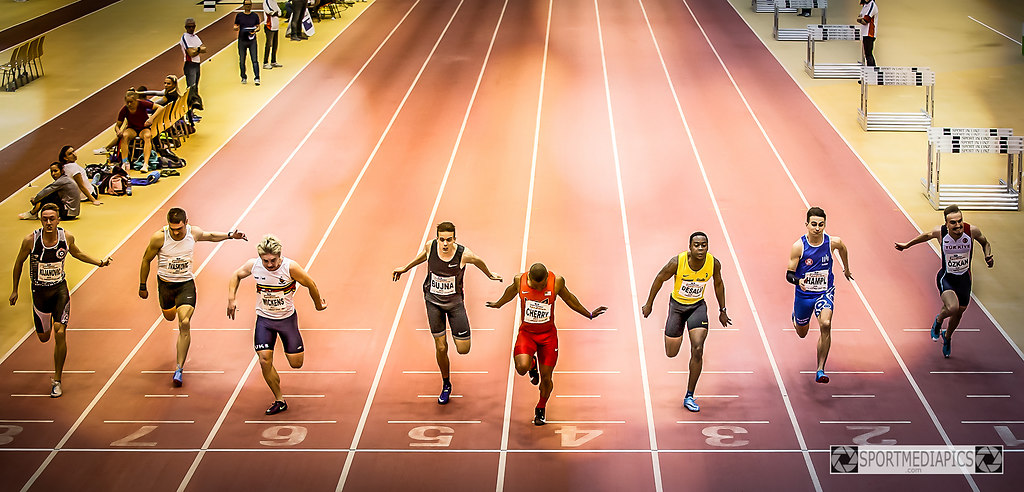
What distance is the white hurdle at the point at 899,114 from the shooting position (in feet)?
60.6

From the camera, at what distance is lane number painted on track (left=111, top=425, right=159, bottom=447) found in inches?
376

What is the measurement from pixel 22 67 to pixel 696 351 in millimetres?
→ 19497

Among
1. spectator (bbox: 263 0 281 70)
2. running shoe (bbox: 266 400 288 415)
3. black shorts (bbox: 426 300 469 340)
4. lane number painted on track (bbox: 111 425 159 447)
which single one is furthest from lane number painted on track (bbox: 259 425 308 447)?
spectator (bbox: 263 0 281 70)

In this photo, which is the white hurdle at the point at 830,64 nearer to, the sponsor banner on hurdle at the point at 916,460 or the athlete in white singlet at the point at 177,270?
the sponsor banner on hurdle at the point at 916,460

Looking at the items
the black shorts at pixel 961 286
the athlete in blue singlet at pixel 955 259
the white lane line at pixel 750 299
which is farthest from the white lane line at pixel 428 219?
the black shorts at pixel 961 286

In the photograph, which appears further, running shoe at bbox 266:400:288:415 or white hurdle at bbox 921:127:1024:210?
white hurdle at bbox 921:127:1024:210

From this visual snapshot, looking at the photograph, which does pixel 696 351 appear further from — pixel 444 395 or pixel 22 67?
pixel 22 67

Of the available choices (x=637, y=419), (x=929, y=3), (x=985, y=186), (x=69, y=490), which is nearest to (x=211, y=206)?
(x=69, y=490)

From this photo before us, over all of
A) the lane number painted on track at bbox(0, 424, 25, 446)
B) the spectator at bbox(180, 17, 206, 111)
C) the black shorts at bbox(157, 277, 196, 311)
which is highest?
the spectator at bbox(180, 17, 206, 111)

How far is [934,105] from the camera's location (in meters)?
19.7

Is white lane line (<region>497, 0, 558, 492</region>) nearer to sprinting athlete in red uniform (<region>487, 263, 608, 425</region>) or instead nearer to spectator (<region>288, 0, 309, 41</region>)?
sprinting athlete in red uniform (<region>487, 263, 608, 425</region>)

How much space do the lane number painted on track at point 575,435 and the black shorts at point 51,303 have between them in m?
4.94

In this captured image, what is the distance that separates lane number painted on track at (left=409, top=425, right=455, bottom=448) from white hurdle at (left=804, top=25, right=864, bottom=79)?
15.3 meters

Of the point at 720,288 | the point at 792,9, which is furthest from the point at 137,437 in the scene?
the point at 792,9
